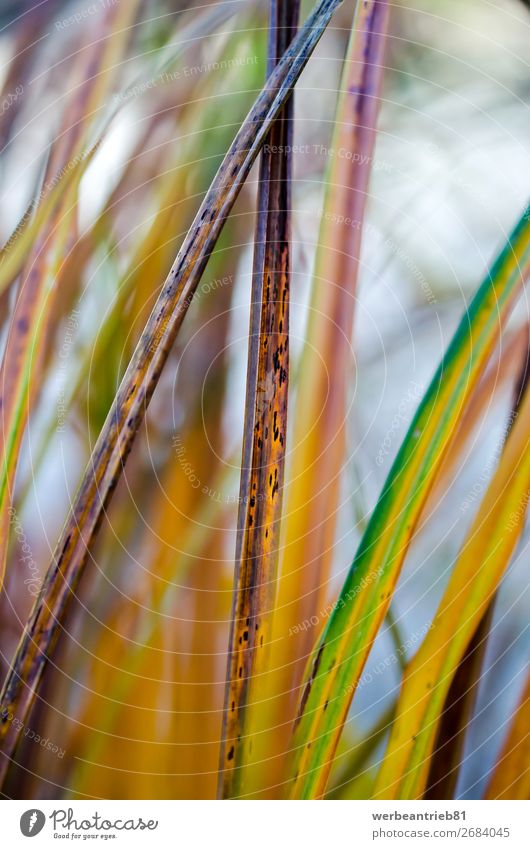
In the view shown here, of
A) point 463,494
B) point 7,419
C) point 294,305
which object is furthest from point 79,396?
point 463,494

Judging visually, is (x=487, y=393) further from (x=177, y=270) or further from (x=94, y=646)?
(x=94, y=646)

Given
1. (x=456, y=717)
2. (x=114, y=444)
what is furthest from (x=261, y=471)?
(x=456, y=717)

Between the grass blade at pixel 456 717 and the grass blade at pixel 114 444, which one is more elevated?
the grass blade at pixel 114 444
